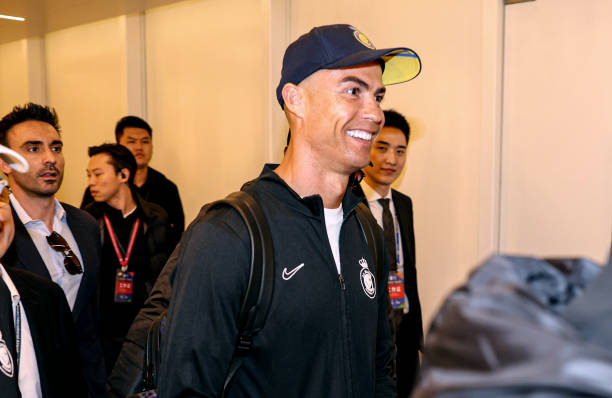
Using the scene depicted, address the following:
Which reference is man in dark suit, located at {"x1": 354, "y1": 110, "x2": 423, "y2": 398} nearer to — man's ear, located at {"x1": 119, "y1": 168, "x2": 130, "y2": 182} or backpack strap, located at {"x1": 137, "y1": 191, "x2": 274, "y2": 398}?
man's ear, located at {"x1": 119, "y1": 168, "x2": 130, "y2": 182}

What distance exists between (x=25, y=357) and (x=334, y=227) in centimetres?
96

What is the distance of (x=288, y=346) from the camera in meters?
1.49

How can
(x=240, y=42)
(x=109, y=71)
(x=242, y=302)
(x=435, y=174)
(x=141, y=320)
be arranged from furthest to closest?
(x=109, y=71), (x=240, y=42), (x=435, y=174), (x=141, y=320), (x=242, y=302)

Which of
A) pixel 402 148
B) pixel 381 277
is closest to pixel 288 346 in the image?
pixel 381 277

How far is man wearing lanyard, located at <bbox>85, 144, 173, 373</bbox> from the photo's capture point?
3.68 meters

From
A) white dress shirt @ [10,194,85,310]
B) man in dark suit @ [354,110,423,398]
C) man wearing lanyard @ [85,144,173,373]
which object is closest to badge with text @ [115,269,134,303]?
man wearing lanyard @ [85,144,173,373]

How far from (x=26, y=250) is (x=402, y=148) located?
2.26 metres

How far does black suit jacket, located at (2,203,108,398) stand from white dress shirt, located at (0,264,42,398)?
2.19 feet

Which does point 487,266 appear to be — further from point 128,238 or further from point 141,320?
point 128,238

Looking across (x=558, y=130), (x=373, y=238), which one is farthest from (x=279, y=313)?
(x=558, y=130)

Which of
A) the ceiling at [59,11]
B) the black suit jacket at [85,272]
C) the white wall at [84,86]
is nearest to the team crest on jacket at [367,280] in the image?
the black suit jacket at [85,272]

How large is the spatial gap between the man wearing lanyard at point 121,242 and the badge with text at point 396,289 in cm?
145

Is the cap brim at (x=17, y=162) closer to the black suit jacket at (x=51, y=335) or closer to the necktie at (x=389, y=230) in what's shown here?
the black suit jacket at (x=51, y=335)

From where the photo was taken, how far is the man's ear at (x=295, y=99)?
69.7 inches
